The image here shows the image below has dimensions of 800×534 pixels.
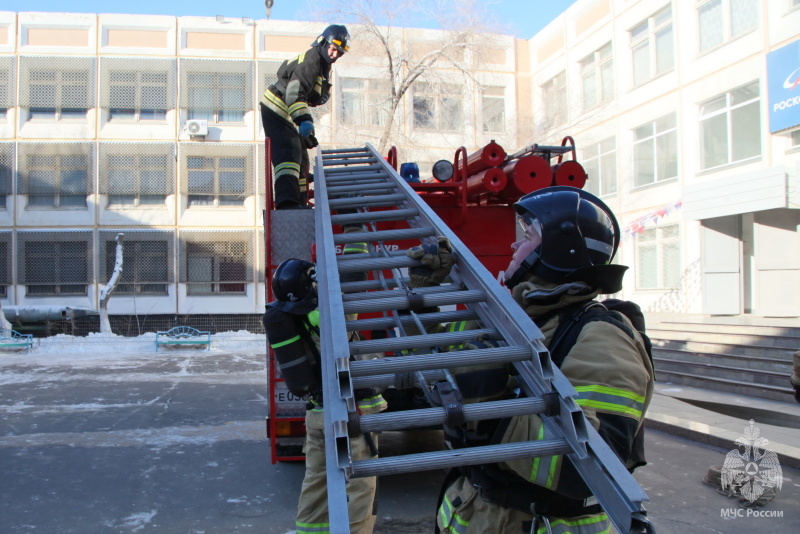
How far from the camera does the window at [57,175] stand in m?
22.5

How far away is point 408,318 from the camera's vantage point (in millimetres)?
2240

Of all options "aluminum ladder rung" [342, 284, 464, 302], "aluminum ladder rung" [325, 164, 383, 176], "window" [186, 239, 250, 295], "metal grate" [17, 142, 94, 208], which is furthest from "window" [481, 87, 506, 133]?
"aluminum ladder rung" [342, 284, 464, 302]

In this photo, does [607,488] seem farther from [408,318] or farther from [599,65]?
[599,65]

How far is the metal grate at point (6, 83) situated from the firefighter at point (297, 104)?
21872 mm

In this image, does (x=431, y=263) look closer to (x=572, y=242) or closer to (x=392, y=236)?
(x=392, y=236)

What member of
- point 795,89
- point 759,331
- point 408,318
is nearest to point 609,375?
point 408,318

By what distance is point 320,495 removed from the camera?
339 cm

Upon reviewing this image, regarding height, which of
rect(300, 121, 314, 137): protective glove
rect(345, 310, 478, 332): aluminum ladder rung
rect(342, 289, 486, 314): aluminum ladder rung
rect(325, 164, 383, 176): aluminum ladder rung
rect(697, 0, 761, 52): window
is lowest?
rect(345, 310, 478, 332): aluminum ladder rung

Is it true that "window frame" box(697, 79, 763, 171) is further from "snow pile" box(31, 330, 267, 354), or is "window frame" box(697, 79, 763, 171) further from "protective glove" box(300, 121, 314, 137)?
"snow pile" box(31, 330, 267, 354)

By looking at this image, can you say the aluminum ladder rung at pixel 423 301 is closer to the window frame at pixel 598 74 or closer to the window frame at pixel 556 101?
the window frame at pixel 556 101

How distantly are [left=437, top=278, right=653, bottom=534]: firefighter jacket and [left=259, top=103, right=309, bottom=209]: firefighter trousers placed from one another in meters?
3.66

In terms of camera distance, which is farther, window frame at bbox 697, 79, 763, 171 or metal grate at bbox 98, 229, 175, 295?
metal grate at bbox 98, 229, 175, 295

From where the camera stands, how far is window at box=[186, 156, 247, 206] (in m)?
23.1

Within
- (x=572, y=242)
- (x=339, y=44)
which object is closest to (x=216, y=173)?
(x=339, y=44)
